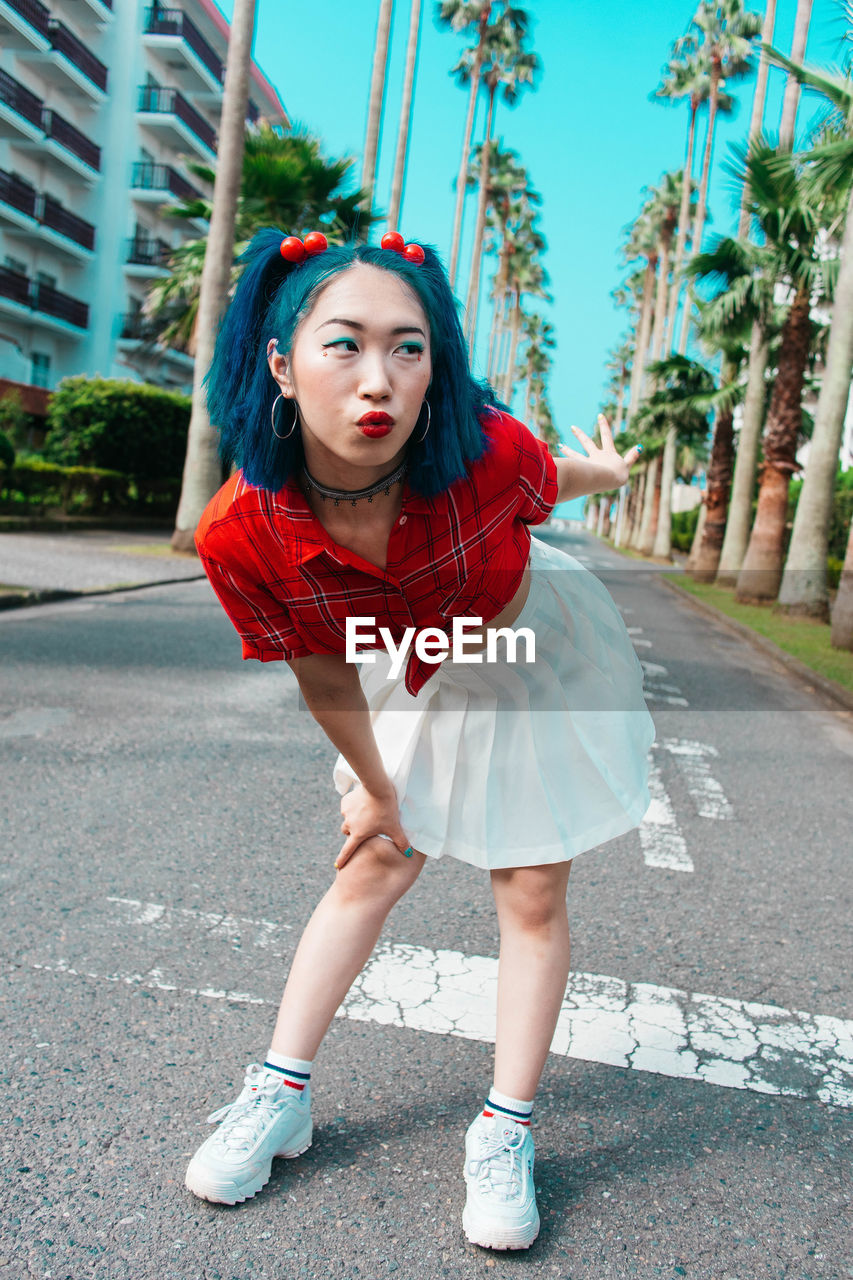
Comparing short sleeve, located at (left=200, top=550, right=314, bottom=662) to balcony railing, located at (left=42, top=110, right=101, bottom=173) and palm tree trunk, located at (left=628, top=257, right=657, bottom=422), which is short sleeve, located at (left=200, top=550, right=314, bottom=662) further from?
palm tree trunk, located at (left=628, top=257, right=657, bottom=422)

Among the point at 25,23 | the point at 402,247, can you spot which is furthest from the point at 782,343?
the point at 25,23

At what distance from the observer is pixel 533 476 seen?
1787 millimetres

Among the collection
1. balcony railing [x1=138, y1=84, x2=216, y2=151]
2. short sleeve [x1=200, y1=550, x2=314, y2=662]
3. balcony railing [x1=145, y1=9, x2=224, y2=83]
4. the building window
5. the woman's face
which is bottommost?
short sleeve [x1=200, y1=550, x2=314, y2=662]

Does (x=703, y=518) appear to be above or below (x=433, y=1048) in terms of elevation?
above

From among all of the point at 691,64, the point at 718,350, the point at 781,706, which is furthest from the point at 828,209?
the point at 691,64

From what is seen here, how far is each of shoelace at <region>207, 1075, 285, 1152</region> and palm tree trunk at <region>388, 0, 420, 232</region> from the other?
82.0 ft

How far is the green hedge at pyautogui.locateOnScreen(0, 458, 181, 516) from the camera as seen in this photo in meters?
18.8

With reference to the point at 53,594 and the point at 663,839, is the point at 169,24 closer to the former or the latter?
the point at 53,594

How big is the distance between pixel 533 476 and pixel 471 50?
43.4 metres

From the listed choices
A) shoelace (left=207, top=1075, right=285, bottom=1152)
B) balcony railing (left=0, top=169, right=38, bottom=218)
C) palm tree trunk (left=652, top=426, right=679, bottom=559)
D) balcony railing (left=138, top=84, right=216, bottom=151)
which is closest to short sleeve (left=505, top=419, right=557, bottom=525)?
shoelace (left=207, top=1075, right=285, bottom=1152)

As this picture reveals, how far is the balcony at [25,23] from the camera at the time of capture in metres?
26.5

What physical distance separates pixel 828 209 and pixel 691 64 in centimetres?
3179

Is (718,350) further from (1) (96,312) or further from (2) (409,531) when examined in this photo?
(1) (96,312)

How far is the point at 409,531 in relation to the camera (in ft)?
5.40
